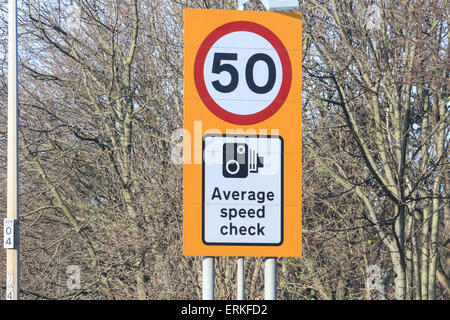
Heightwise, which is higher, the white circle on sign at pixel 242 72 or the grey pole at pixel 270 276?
the white circle on sign at pixel 242 72

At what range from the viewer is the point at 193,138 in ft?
13.1

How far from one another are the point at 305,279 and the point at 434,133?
2923 mm

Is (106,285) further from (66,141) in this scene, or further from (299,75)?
(299,75)

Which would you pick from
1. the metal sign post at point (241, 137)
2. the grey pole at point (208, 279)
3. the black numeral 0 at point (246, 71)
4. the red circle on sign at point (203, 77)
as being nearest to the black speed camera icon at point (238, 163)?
the metal sign post at point (241, 137)

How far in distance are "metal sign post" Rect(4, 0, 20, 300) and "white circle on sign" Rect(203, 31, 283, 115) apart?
8463 millimetres

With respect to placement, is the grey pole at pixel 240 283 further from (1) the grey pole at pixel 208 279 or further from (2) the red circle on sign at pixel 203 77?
(2) the red circle on sign at pixel 203 77

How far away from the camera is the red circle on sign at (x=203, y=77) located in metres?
4.07

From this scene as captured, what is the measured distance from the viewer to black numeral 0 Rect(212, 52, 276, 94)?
4.09 m

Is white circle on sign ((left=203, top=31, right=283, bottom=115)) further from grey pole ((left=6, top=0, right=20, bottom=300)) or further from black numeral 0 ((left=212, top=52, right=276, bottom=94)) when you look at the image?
grey pole ((left=6, top=0, right=20, bottom=300))

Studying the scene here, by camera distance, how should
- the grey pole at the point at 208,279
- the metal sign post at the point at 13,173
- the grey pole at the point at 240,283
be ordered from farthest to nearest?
the metal sign post at the point at 13,173
the grey pole at the point at 240,283
the grey pole at the point at 208,279

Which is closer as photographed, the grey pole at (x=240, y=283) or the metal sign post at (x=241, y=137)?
the metal sign post at (x=241, y=137)

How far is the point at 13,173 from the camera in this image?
1209 cm

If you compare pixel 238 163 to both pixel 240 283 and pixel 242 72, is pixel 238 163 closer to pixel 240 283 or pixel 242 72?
pixel 242 72

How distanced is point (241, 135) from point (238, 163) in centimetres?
15
